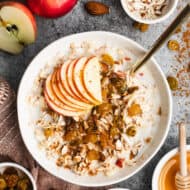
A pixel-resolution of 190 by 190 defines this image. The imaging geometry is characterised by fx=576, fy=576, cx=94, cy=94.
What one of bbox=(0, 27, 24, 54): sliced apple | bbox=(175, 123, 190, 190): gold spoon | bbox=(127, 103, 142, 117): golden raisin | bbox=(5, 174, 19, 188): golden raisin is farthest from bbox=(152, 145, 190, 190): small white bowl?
bbox=(0, 27, 24, 54): sliced apple

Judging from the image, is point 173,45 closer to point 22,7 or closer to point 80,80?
point 80,80

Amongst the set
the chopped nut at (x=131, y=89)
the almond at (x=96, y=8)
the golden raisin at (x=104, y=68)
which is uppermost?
the almond at (x=96, y=8)

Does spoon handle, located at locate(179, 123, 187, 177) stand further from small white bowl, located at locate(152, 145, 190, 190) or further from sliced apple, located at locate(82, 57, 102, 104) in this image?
sliced apple, located at locate(82, 57, 102, 104)

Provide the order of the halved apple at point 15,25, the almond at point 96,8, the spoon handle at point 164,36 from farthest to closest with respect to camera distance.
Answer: the almond at point 96,8, the halved apple at point 15,25, the spoon handle at point 164,36

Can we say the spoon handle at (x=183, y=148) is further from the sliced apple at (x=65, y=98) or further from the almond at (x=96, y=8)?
the almond at (x=96, y=8)

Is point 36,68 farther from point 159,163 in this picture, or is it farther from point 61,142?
point 159,163

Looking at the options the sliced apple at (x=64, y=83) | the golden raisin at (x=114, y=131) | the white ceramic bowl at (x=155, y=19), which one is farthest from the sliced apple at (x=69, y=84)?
the white ceramic bowl at (x=155, y=19)

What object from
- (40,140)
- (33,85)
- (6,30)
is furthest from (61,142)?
(6,30)

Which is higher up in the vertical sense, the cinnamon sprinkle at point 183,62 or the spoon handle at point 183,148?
the cinnamon sprinkle at point 183,62
